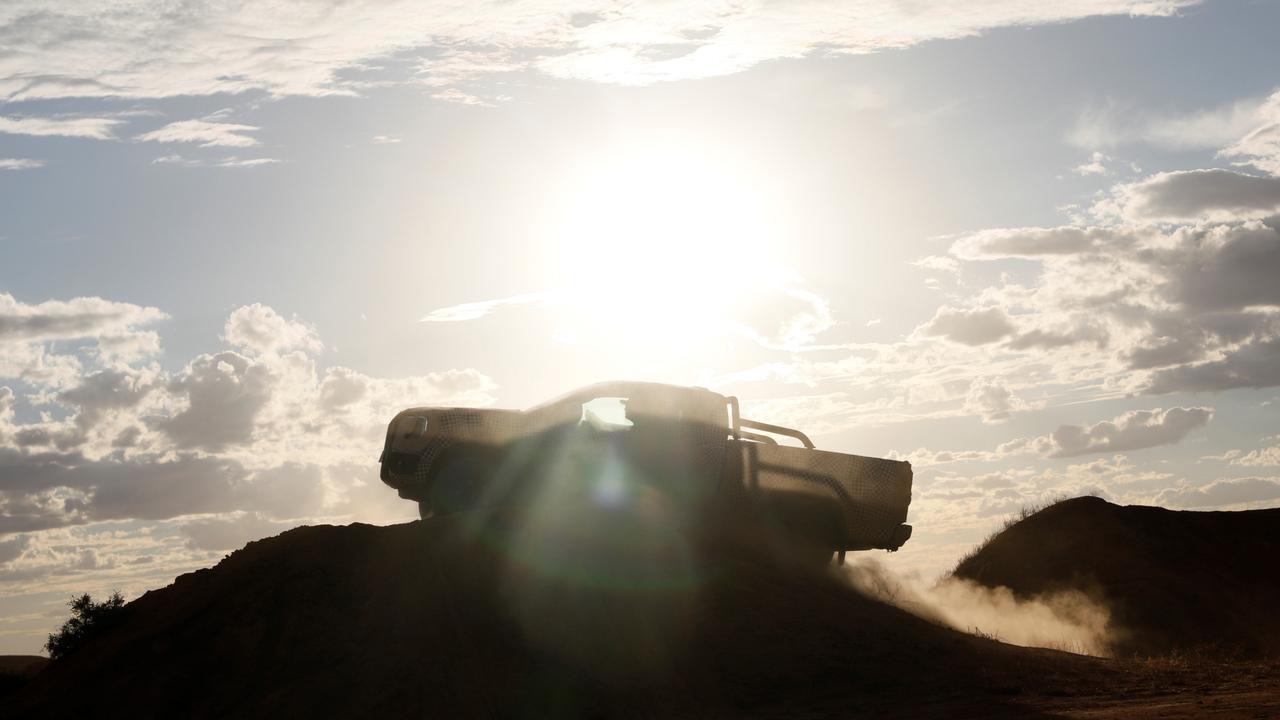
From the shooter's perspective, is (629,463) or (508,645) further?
(629,463)

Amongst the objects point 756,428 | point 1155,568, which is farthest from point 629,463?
point 1155,568

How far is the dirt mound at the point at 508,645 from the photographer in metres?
10.1

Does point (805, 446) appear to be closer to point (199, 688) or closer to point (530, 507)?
point (530, 507)

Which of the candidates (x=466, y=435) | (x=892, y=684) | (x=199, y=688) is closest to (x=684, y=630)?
(x=892, y=684)

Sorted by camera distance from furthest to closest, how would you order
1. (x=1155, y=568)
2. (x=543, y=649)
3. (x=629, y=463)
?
(x=1155, y=568), (x=629, y=463), (x=543, y=649)

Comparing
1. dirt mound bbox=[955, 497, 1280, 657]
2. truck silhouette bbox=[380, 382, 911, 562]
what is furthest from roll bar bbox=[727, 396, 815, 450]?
dirt mound bbox=[955, 497, 1280, 657]

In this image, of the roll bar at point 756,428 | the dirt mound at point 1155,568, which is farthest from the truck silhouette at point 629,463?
the dirt mound at point 1155,568

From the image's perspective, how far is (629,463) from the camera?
44.5ft

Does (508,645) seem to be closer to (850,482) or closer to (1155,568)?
(850,482)

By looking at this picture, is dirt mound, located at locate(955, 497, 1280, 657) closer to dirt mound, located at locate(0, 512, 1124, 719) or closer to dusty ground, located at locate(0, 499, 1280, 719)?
dusty ground, located at locate(0, 499, 1280, 719)

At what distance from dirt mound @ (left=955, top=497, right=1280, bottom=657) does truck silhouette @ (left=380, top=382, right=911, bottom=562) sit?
8109 millimetres

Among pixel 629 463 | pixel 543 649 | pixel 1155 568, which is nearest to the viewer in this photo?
pixel 543 649

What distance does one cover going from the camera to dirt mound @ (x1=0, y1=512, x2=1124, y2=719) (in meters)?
10.1

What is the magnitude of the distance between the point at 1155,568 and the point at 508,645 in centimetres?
1626
